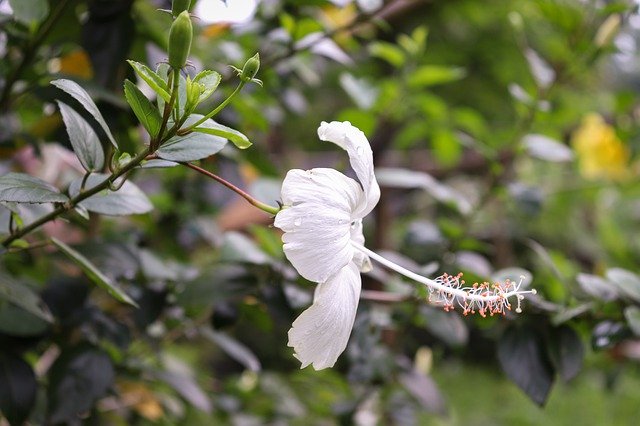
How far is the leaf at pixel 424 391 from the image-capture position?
2.77ft

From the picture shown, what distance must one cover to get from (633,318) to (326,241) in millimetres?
325

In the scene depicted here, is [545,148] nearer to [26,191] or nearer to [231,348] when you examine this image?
[231,348]

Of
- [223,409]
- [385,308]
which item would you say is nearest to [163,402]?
[223,409]

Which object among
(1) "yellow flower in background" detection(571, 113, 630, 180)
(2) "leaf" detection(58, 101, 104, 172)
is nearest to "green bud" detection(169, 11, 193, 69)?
(2) "leaf" detection(58, 101, 104, 172)

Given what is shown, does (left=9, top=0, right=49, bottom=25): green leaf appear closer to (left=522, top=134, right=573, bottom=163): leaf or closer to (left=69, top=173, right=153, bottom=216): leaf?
(left=69, top=173, right=153, bottom=216): leaf

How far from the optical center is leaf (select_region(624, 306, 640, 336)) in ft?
1.93

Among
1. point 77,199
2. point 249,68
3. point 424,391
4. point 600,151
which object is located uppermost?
point 249,68

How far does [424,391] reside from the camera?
2.80ft

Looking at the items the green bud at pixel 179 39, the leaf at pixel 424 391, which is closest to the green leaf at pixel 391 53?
the leaf at pixel 424 391

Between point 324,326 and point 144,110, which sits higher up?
point 144,110

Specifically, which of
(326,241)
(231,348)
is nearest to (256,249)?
(231,348)

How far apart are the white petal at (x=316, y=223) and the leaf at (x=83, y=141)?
14cm

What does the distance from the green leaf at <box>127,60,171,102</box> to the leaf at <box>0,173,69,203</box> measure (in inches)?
4.4

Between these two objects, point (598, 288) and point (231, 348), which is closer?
point (598, 288)
